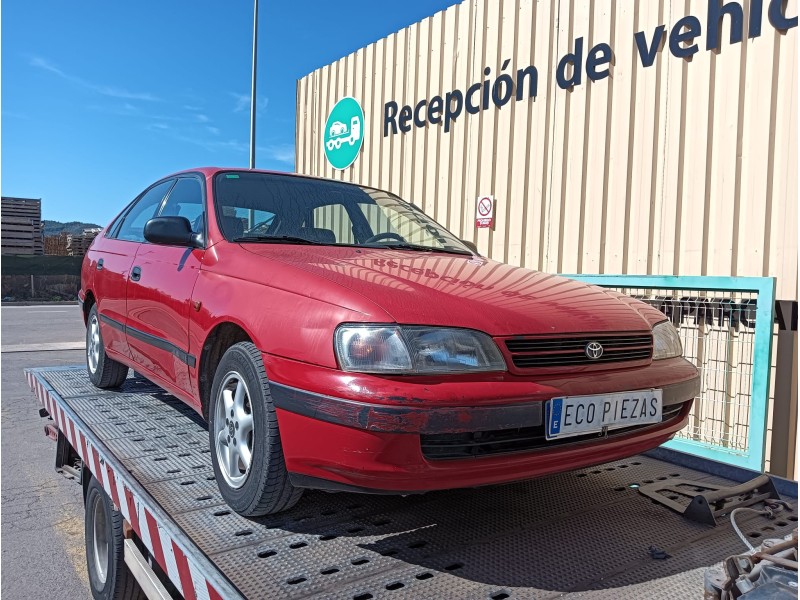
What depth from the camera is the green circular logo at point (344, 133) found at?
8.83 m

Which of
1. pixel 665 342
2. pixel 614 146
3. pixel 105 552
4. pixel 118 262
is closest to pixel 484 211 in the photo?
pixel 614 146

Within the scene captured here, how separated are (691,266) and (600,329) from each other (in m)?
3.05

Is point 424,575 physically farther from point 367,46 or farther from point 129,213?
point 367,46

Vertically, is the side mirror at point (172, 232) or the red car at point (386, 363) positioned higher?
the side mirror at point (172, 232)

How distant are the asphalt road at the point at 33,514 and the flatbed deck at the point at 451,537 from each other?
0.69m

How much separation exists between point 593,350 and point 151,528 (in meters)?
1.60

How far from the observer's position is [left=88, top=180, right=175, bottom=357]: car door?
348 cm

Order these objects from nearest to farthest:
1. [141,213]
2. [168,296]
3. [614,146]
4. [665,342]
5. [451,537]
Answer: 1. [451,537]
2. [665,342]
3. [168,296]
4. [141,213]
5. [614,146]

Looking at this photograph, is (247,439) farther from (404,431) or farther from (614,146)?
(614,146)

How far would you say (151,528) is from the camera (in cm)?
202

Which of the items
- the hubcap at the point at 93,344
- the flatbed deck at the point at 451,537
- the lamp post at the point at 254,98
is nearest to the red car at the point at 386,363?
the flatbed deck at the point at 451,537

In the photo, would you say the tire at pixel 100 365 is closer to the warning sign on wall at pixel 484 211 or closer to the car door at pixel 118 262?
the car door at pixel 118 262

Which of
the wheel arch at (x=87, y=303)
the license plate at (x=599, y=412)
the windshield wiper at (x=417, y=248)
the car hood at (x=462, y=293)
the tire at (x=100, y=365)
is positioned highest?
the windshield wiper at (x=417, y=248)

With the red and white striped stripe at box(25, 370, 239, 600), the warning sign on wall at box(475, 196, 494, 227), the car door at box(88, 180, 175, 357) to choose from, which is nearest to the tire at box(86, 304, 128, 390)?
the car door at box(88, 180, 175, 357)
